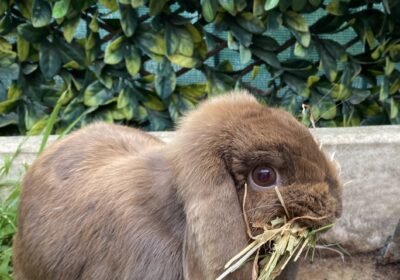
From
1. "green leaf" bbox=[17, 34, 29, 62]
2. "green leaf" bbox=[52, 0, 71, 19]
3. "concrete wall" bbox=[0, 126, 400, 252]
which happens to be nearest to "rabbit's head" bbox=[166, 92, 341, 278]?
"concrete wall" bbox=[0, 126, 400, 252]

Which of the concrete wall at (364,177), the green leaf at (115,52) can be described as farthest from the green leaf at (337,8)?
the green leaf at (115,52)

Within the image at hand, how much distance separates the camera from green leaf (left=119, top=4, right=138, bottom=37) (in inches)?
137

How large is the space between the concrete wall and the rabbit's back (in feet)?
3.35

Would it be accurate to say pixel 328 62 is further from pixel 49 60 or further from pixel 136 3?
pixel 49 60

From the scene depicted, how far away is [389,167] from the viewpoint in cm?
326

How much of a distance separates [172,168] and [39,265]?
65 centimetres

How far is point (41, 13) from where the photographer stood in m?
3.53

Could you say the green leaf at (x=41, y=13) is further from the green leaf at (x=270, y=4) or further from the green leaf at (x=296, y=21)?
the green leaf at (x=296, y=21)

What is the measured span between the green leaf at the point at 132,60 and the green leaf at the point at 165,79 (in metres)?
0.13

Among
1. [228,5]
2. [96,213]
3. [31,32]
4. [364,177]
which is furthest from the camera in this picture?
[31,32]

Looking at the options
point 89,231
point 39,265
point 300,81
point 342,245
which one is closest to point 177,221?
point 89,231

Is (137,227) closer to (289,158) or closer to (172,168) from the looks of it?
(172,168)

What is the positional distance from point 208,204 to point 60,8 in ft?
6.98

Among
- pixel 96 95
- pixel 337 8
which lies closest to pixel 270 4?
pixel 337 8
